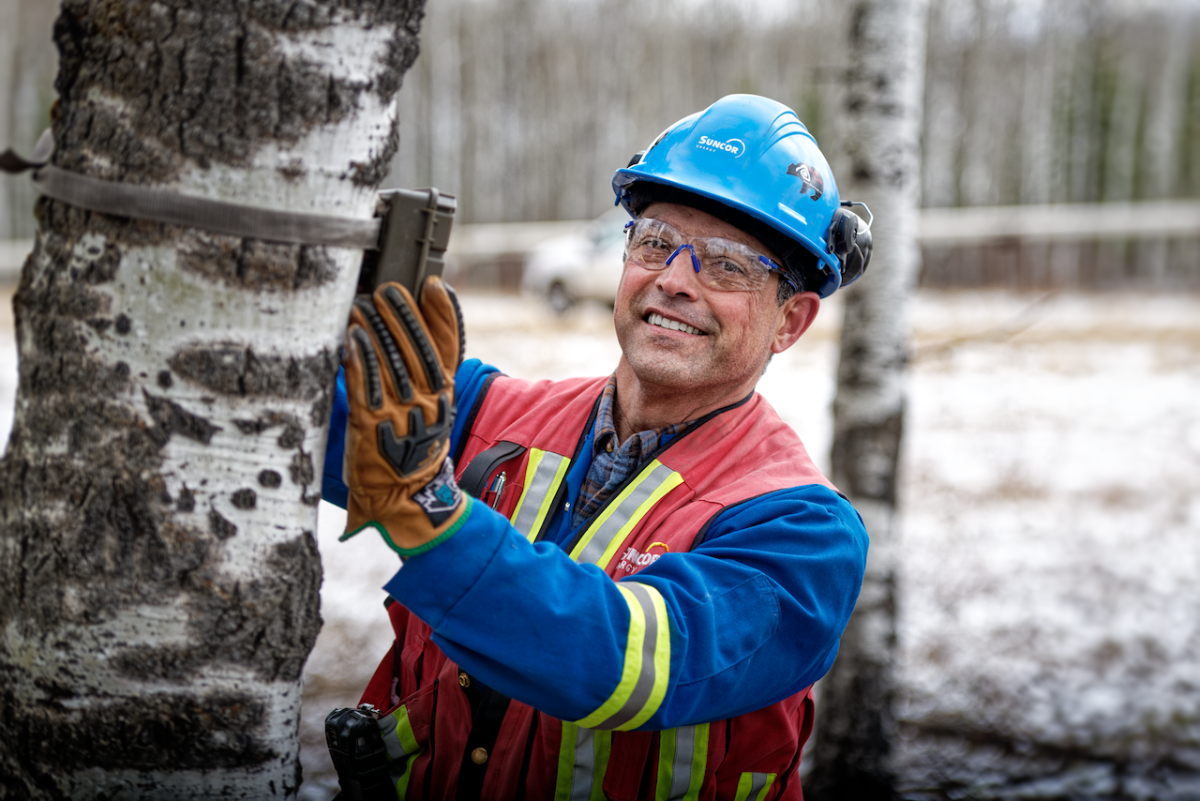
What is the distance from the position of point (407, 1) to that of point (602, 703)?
3.59 ft

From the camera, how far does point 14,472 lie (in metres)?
1.30

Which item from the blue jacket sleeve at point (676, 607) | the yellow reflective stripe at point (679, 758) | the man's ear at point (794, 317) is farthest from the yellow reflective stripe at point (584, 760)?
the man's ear at point (794, 317)

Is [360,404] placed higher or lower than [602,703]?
higher

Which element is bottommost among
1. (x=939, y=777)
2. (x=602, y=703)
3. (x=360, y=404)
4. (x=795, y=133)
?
(x=939, y=777)

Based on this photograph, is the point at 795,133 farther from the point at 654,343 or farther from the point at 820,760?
the point at 820,760

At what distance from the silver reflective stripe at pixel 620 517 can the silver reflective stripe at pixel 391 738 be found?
0.61m

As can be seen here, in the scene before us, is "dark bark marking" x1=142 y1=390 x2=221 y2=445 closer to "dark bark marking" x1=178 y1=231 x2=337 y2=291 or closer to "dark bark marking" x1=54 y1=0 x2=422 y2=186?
"dark bark marking" x1=178 y1=231 x2=337 y2=291

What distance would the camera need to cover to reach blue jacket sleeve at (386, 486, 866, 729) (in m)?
1.37

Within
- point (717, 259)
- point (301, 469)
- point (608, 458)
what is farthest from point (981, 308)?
point (301, 469)

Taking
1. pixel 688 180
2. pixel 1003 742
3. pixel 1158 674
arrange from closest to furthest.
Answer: pixel 688 180 → pixel 1003 742 → pixel 1158 674

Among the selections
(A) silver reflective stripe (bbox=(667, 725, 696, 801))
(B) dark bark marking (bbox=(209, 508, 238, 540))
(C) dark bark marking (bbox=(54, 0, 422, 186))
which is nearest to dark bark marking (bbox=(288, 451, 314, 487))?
(B) dark bark marking (bbox=(209, 508, 238, 540))

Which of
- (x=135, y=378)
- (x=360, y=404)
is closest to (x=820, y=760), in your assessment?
(x=360, y=404)

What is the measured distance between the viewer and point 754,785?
1908 millimetres

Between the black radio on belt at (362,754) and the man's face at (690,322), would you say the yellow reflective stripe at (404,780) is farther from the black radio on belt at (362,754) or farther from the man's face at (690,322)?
the man's face at (690,322)
